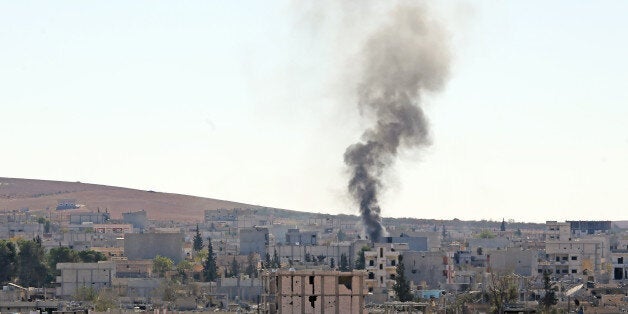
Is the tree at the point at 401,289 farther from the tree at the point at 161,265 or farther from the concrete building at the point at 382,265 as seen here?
the tree at the point at 161,265

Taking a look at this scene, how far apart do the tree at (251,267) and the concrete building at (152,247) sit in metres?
5.16

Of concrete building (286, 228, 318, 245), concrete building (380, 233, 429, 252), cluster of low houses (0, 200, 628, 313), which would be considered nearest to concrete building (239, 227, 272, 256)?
cluster of low houses (0, 200, 628, 313)

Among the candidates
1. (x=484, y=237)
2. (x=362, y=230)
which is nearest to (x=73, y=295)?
(x=362, y=230)

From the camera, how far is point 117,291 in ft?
375

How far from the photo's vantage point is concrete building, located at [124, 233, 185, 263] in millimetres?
150625

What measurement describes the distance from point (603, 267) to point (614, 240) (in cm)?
3414

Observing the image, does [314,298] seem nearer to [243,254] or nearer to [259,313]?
[259,313]

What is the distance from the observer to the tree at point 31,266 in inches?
4747

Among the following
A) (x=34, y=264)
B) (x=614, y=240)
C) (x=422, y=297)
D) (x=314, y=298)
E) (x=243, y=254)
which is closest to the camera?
(x=314, y=298)

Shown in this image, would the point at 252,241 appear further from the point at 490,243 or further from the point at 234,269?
the point at 234,269

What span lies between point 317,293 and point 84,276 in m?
75.2

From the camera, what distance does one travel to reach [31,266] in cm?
12288

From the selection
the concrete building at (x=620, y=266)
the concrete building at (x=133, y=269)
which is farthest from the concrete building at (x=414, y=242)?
the concrete building at (x=620, y=266)

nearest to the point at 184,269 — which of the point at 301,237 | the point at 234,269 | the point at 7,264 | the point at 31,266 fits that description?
the point at 234,269
